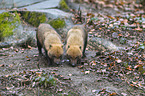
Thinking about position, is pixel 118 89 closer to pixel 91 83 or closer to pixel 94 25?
pixel 91 83

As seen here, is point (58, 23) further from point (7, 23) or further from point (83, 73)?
point (83, 73)

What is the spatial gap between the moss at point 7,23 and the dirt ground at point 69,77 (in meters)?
1.56

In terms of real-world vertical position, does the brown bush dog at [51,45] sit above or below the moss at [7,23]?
below

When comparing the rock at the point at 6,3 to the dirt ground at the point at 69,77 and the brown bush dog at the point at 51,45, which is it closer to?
the dirt ground at the point at 69,77

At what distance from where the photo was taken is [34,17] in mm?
11109

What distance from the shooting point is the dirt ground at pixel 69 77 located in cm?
520

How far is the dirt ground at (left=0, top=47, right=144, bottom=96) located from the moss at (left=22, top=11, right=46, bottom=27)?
3049 millimetres

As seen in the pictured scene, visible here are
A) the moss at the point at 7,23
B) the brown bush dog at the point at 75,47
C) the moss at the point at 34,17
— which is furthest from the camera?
the moss at the point at 34,17

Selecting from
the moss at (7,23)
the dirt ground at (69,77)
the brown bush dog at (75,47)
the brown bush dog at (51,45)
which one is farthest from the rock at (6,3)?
the brown bush dog at (75,47)

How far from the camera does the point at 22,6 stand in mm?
12000

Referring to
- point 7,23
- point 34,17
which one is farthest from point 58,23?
point 7,23

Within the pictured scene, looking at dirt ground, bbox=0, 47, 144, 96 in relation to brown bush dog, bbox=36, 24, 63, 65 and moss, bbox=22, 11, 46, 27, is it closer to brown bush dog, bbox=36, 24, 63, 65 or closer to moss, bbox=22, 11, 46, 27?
brown bush dog, bbox=36, 24, 63, 65

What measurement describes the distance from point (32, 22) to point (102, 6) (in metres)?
7.29

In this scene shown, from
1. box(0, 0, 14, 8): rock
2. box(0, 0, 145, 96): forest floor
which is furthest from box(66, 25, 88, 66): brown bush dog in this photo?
box(0, 0, 14, 8): rock
